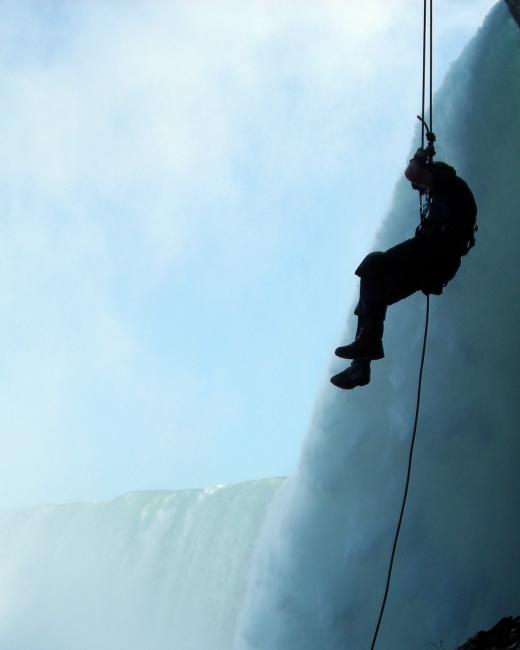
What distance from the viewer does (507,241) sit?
10648 mm

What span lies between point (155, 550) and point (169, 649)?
5.67 m

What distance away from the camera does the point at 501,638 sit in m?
5.86

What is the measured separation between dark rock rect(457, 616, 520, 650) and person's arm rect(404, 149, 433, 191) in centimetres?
364

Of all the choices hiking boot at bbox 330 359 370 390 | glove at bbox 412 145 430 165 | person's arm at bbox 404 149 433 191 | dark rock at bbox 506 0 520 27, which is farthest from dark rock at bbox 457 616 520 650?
dark rock at bbox 506 0 520 27

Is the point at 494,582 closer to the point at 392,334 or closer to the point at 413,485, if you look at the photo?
the point at 413,485

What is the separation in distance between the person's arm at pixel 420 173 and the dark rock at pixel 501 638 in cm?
364

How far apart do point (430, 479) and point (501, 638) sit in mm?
4232

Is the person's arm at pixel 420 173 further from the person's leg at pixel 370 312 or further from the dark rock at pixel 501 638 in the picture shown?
the dark rock at pixel 501 638

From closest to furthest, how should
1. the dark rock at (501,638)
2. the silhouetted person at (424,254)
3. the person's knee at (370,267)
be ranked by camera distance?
the dark rock at (501,638), the silhouetted person at (424,254), the person's knee at (370,267)

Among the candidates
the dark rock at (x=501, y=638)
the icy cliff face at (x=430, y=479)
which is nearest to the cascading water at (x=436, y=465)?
the icy cliff face at (x=430, y=479)

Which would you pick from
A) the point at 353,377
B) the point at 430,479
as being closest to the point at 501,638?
the point at 353,377

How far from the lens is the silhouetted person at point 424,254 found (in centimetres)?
573

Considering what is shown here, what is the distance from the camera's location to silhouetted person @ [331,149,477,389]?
5.73 meters

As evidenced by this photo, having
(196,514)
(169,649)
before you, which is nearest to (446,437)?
(169,649)
